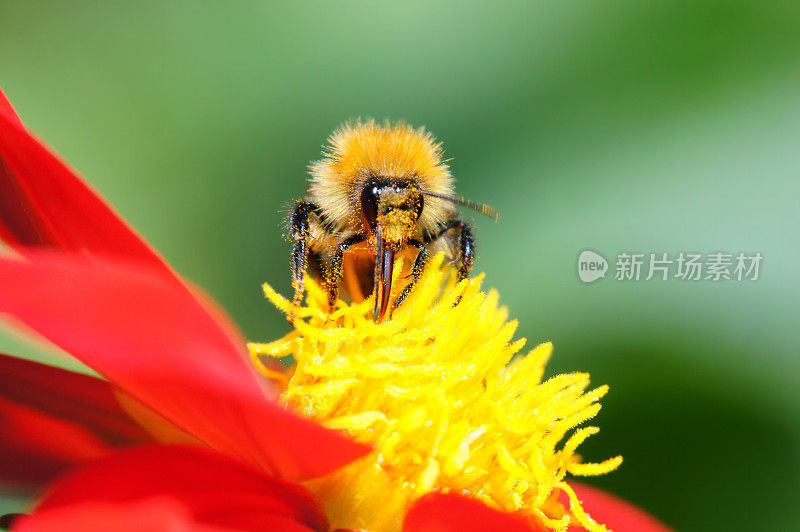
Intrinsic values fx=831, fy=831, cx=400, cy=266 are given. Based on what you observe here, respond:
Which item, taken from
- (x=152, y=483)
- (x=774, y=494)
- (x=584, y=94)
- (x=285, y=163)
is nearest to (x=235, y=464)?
(x=152, y=483)

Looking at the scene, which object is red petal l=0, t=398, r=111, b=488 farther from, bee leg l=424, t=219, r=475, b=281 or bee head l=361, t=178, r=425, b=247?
bee leg l=424, t=219, r=475, b=281

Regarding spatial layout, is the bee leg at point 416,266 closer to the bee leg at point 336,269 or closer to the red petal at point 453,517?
the bee leg at point 336,269

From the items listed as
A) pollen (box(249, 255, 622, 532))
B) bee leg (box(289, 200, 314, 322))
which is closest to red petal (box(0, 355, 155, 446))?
pollen (box(249, 255, 622, 532))

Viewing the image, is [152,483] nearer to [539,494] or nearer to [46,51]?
[539,494]

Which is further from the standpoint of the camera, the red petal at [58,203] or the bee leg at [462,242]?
the bee leg at [462,242]

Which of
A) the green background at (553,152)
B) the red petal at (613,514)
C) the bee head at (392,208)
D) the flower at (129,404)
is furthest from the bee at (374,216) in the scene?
the green background at (553,152)

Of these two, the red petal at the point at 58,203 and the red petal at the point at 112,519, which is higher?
the red petal at the point at 58,203
